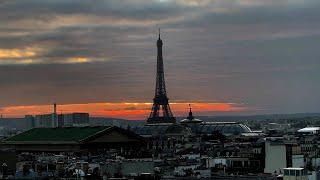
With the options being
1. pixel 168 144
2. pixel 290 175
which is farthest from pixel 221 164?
pixel 168 144

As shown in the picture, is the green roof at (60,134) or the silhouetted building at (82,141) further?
the green roof at (60,134)

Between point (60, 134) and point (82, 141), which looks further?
point (60, 134)

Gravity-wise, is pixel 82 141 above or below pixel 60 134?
below

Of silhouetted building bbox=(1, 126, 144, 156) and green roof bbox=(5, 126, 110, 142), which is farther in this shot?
green roof bbox=(5, 126, 110, 142)

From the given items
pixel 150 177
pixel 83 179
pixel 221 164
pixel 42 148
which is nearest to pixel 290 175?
pixel 150 177

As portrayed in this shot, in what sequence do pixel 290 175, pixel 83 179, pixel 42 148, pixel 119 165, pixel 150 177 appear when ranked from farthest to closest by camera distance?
pixel 42 148 < pixel 119 165 < pixel 83 179 < pixel 150 177 < pixel 290 175

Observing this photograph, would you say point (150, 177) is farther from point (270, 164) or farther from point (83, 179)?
point (270, 164)

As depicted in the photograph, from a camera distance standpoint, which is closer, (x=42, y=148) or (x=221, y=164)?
(x=221, y=164)

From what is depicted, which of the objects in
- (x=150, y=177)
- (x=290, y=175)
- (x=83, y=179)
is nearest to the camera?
(x=290, y=175)
